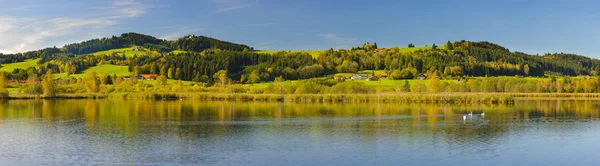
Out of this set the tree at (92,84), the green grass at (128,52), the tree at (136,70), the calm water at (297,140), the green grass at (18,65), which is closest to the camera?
the calm water at (297,140)

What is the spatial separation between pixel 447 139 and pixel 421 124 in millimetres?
8654

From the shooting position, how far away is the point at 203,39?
577 ft

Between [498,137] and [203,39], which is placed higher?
[203,39]

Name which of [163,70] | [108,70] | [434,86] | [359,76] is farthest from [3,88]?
[359,76]

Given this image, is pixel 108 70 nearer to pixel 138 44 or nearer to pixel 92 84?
pixel 92 84

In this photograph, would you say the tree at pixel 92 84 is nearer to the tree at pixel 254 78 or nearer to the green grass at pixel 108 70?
the green grass at pixel 108 70

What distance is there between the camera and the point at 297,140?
29625mm

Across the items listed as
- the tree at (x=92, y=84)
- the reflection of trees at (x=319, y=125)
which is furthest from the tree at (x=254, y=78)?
the reflection of trees at (x=319, y=125)

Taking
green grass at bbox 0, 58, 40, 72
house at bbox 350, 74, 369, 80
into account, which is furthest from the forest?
house at bbox 350, 74, 369, 80

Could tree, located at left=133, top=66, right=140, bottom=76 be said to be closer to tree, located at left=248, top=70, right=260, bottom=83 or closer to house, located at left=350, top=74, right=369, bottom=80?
tree, located at left=248, top=70, right=260, bottom=83

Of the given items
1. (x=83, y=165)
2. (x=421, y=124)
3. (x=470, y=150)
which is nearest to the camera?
(x=83, y=165)

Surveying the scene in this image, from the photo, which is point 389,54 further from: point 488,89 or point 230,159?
point 230,159

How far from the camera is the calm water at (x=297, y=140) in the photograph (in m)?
23.8

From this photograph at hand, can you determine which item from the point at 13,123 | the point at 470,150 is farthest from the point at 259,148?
the point at 13,123
